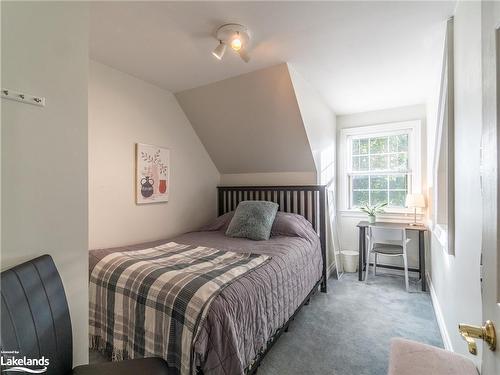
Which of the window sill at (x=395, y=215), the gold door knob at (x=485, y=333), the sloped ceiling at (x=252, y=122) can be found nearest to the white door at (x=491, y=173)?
the gold door knob at (x=485, y=333)

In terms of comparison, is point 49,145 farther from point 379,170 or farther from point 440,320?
point 379,170

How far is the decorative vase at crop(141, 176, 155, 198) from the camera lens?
106 inches

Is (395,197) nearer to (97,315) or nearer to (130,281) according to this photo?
(130,281)

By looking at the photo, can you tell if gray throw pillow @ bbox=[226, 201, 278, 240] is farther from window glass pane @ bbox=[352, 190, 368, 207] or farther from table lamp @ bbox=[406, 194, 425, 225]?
table lamp @ bbox=[406, 194, 425, 225]

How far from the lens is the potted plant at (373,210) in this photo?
3.40 m

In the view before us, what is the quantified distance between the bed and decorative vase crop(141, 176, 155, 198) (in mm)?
580

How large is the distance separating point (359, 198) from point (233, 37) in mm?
3034

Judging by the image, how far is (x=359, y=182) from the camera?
12.8ft

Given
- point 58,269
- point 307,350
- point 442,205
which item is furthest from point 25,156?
point 442,205

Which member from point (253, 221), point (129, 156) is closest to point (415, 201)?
point (253, 221)

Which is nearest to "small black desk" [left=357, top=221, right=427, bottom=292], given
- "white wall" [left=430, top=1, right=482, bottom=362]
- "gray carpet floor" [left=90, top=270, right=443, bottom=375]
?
"gray carpet floor" [left=90, top=270, right=443, bottom=375]

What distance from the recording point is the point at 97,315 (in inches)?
70.9

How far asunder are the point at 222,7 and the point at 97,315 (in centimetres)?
229

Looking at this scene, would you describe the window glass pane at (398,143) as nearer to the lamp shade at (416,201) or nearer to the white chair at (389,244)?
the lamp shade at (416,201)
